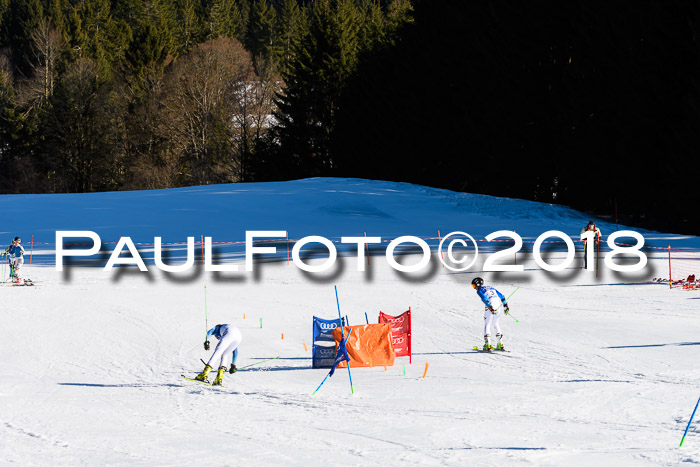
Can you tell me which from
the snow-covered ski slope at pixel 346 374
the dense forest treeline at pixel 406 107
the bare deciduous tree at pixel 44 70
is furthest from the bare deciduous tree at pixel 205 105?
the snow-covered ski slope at pixel 346 374

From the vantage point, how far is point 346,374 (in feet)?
46.4

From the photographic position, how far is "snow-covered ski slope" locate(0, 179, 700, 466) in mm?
9680

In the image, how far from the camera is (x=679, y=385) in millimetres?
12734

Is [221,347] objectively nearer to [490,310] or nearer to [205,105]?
[490,310]

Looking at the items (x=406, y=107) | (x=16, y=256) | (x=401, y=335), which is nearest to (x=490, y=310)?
(x=401, y=335)

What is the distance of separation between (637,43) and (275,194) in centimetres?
1928

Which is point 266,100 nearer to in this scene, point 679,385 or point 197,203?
point 197,203

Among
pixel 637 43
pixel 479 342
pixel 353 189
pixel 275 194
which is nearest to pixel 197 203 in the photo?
pixel 275 194

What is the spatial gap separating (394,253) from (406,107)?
80.1ft

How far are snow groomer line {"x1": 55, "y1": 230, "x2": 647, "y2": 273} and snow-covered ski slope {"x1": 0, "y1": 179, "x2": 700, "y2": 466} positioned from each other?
19.4 inches

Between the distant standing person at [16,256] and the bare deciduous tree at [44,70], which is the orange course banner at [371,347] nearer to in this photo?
the distant standing person at [16,256]

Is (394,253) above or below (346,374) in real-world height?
above

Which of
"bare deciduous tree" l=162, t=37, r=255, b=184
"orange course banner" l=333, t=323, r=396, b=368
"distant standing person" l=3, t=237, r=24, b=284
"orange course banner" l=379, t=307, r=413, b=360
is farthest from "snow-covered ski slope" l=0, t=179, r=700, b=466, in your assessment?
"bare deciduous tree" l=162, t=37, r=255, b=184

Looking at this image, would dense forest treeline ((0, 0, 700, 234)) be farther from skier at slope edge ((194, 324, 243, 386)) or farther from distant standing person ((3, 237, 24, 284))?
skier at slope edge ((194, 324, 243, 386))
